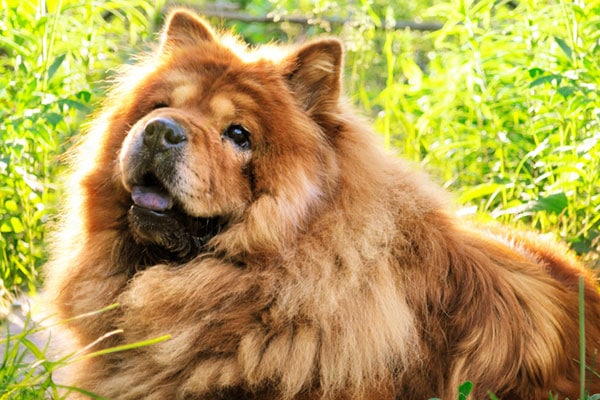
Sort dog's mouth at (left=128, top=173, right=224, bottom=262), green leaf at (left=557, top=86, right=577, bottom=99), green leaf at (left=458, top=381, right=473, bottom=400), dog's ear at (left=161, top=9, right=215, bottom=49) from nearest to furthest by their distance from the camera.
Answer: green leaf at (left=458, top=381, right=473, bottom=400), dog's mouth at (left=128, top=173, right=224, bottom=262), dog's ear at (left=161, top=9, right=215, bottom=49), green leaf at (left=557, top=86, right=577, bottom=99)

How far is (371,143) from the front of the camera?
3.67 m

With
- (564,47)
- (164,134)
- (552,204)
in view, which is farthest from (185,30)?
(552,204)

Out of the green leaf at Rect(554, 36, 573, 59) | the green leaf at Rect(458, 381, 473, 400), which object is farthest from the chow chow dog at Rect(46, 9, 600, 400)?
the green leaf at Rect(554, 36, 573, 59)

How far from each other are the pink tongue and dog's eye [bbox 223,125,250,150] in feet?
1.11

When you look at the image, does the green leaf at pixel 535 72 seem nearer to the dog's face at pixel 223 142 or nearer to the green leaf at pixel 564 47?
the green leaf at pixel 564 47

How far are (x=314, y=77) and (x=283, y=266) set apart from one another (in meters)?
0.83

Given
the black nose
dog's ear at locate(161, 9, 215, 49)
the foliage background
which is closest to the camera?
the black nose

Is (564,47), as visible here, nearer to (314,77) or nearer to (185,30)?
(314,77)

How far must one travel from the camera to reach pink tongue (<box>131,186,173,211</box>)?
3.33 meters

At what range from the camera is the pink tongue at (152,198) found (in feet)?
10.9

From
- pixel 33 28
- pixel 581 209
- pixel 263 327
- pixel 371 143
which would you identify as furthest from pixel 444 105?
pixel 263 327

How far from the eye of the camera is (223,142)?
132 inches

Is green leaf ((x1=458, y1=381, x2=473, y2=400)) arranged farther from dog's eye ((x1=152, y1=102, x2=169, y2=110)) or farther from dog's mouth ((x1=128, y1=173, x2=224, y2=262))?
dog's eye ((x1=152, y1=102, x2=169, y2=110))

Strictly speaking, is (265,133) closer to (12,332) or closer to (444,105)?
(12,332)
